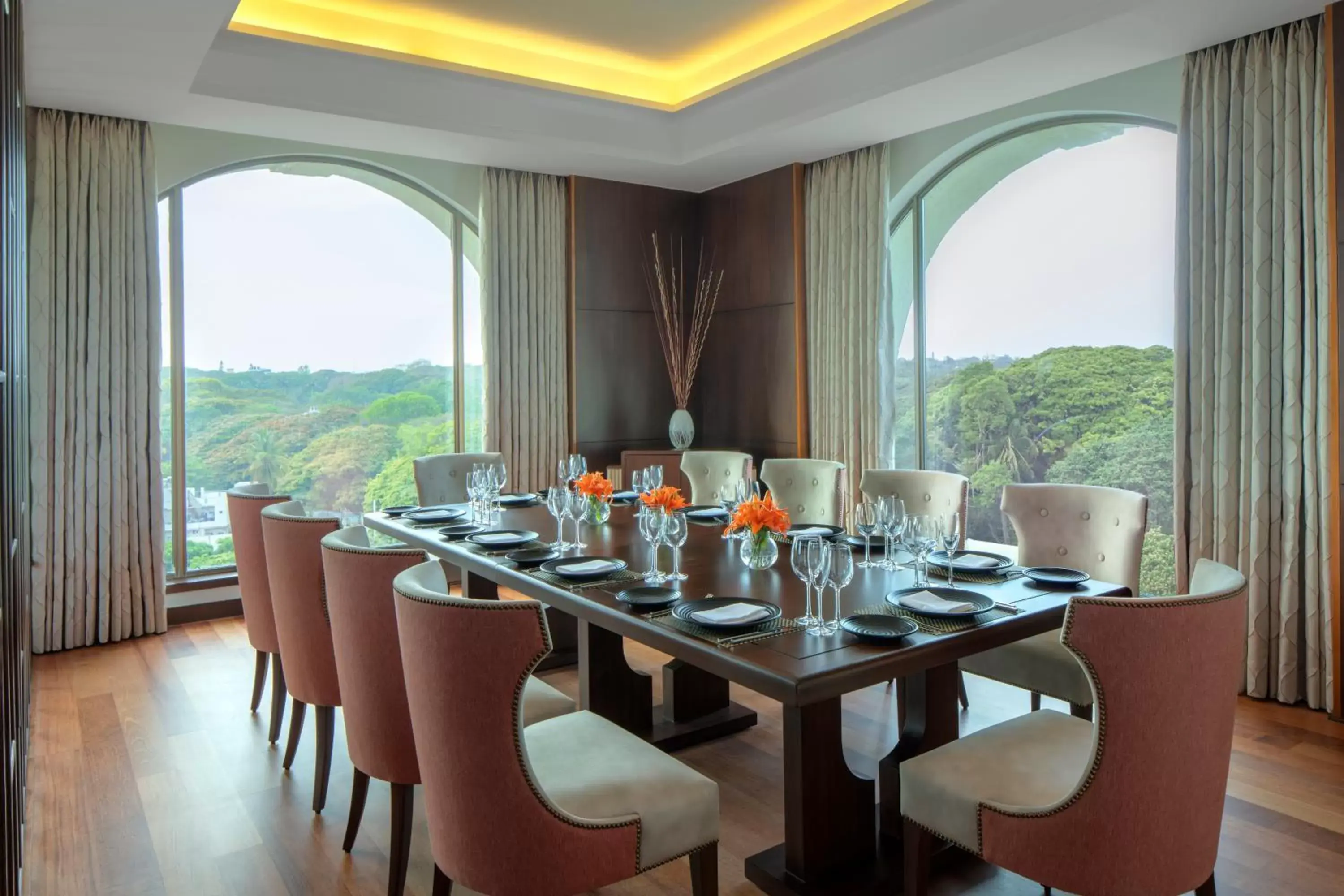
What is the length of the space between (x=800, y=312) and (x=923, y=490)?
236cm

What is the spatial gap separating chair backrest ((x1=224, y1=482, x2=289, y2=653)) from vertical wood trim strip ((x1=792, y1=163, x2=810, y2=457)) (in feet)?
11.3

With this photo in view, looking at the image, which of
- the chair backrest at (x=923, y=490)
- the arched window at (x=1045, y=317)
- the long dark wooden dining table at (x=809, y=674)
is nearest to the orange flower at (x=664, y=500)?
the long dark wooden dining table at (x=809, y=674)

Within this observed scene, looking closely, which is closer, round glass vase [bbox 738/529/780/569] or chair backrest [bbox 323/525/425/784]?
chair backrest [bbox 323/525/425/784]

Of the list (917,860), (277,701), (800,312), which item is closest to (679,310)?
(800,312)

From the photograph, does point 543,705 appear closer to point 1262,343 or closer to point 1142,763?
point 1142,763

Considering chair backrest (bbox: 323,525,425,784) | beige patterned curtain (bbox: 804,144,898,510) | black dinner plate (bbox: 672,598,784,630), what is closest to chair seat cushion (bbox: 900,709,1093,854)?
black dinner plate (bbox: 672,598,784,630)

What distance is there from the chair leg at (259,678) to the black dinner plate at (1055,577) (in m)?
2.79

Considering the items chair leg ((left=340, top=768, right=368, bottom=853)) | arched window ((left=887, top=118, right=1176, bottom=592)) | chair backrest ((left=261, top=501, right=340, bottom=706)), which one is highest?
arched window ((left=887, top=118, right=1176, bottom=592))

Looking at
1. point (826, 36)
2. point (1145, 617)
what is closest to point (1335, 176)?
point (826, 36)

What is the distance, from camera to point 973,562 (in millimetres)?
2805

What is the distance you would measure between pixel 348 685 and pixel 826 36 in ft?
13.0

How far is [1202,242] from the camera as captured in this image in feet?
12.9

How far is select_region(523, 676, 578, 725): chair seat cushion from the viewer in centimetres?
242

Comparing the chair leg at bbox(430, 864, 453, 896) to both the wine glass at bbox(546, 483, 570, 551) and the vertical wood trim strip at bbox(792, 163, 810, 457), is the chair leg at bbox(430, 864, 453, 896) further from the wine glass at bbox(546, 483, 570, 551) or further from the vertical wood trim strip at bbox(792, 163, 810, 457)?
the vertical wood trim strip at bbox(792, 163, 810, 457)
